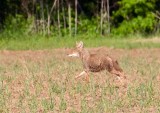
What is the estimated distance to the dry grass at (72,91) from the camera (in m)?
9.98

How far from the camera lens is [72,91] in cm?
1155

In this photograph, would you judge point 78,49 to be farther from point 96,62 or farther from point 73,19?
point 73,19

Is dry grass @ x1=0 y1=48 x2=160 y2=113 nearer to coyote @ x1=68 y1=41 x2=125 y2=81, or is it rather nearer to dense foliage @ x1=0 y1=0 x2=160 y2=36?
coyote @ x1=68 y1=41 x2=125 y2=81

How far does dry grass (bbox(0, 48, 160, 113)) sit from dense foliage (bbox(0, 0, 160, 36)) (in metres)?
14.3

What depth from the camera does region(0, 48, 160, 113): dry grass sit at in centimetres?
998

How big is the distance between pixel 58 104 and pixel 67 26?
23179mm

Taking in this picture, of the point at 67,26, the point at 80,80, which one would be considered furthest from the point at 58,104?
the point at 67,26

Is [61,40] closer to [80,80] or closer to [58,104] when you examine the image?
[80,80]

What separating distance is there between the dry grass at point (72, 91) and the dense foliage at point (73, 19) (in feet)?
47.0

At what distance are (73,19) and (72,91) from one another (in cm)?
2243

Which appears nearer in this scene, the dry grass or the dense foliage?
the dry grass

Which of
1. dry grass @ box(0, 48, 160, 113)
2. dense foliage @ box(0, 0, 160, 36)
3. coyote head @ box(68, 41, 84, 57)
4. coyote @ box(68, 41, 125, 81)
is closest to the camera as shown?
dry grass @ box(0, 48, 160, 113)

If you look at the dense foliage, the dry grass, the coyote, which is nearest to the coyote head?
the coyote

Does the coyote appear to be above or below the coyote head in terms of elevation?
below
